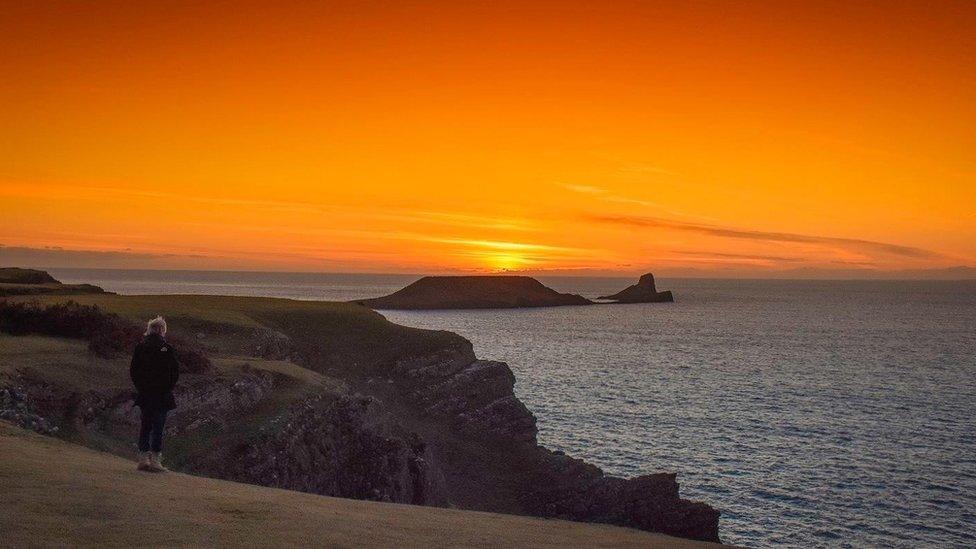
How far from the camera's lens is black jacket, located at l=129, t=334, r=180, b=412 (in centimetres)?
1689

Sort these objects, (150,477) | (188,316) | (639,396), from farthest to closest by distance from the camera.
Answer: (639,396) < (188,316) < (150,477)

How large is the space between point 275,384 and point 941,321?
665 feet

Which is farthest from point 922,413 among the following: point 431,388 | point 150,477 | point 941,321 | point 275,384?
point 941,321

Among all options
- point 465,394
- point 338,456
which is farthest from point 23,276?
point 338,456

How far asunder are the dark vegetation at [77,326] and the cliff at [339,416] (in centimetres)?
89

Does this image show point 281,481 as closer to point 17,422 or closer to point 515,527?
point 17,422

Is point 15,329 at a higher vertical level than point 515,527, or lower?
higher

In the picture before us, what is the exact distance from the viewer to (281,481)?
26266 millimetres

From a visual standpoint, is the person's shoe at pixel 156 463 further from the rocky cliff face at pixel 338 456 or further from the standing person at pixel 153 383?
the rocky cliff face at pixel 338 456

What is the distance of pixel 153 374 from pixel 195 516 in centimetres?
565

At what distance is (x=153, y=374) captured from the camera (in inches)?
666

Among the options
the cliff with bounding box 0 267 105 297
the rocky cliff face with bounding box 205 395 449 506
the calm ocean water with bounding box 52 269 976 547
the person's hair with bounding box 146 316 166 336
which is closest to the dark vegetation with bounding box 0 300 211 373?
the rocky cliff face with bounding box 205 395 449 506

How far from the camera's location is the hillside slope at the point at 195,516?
10.8m

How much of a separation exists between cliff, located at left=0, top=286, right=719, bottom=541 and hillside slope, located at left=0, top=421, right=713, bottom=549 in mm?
6458
